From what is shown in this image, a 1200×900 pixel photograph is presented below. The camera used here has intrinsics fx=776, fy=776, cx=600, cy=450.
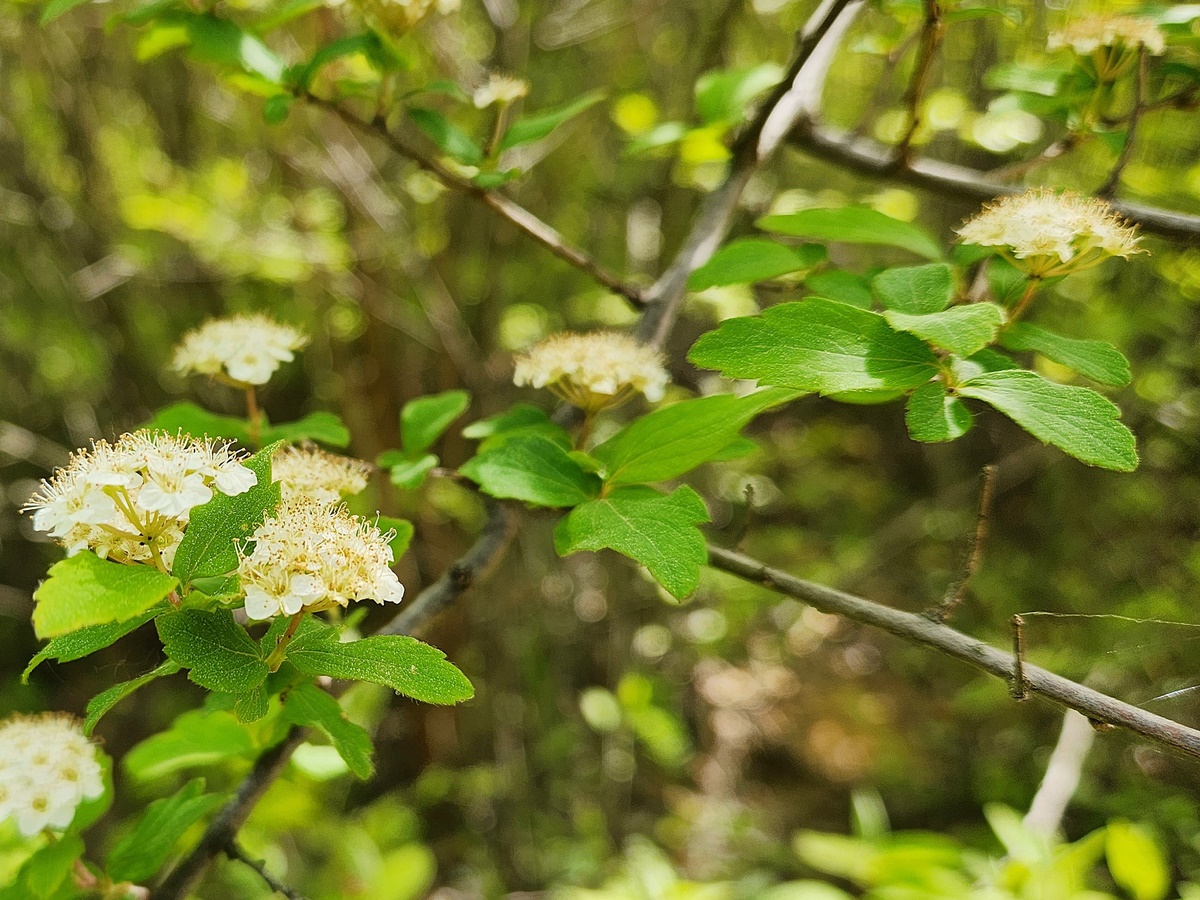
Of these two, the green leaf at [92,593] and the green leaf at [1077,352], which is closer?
the green leaf at [92,593]

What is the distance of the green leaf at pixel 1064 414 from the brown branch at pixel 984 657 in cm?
14

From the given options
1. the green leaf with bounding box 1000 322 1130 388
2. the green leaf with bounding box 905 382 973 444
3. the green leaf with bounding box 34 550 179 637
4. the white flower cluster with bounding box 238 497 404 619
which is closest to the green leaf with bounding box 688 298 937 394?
the green leaf with bounding box 905 382 973 444

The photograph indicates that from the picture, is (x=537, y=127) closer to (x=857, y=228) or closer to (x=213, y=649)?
(x=857, y=228)

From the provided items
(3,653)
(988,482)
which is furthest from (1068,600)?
(3,653)

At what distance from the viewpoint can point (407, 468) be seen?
710 mm

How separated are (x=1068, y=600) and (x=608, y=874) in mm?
1227

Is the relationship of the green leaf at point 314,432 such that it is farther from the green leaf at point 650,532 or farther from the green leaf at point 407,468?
the green leaf at point 650,532

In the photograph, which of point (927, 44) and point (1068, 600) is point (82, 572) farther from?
point (1068, 600)

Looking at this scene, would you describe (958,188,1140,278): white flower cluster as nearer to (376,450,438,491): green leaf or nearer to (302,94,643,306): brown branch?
(302,94,643,306): brown branch

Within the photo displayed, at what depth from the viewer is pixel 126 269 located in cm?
214

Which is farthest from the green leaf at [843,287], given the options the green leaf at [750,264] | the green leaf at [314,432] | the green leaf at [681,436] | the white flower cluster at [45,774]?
the white flower cluster at [45,774]

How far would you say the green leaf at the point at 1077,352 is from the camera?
0.57m

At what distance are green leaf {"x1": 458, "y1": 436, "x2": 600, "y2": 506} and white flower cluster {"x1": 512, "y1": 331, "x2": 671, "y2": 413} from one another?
0.11m

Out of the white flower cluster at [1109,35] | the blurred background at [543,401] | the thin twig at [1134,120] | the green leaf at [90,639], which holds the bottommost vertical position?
the blurred background at [543,401]
